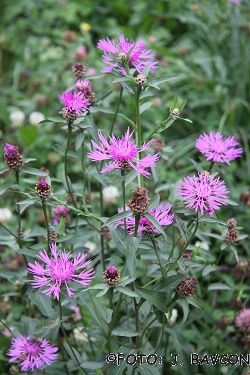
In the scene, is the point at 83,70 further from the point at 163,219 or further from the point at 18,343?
the point at 18,343

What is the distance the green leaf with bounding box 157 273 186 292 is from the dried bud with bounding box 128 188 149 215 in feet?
0.51

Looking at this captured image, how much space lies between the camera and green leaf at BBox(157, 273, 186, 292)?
0.97 metres

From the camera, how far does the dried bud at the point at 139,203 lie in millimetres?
904

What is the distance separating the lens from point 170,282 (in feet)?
3.22

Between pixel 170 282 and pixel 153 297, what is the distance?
5 centimetres

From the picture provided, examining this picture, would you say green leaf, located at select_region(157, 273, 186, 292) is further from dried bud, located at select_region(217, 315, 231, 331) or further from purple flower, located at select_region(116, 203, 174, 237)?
dried bud, located at select_region(217, 315, 231, 331)

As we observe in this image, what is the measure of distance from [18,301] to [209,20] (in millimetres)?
1641

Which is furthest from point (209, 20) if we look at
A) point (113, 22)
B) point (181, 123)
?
point (113, 22)

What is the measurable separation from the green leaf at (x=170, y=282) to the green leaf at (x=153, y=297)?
0.02 m

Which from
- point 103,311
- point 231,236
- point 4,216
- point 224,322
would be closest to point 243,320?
point 224,322

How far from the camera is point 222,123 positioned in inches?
85.2

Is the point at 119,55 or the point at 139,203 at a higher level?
the point at 119,55

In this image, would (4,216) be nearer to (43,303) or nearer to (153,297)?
(43,303)

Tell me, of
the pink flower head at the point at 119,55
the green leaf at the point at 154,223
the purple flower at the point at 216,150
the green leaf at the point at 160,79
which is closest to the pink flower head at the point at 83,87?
the pink flower head at the point at 119,55
